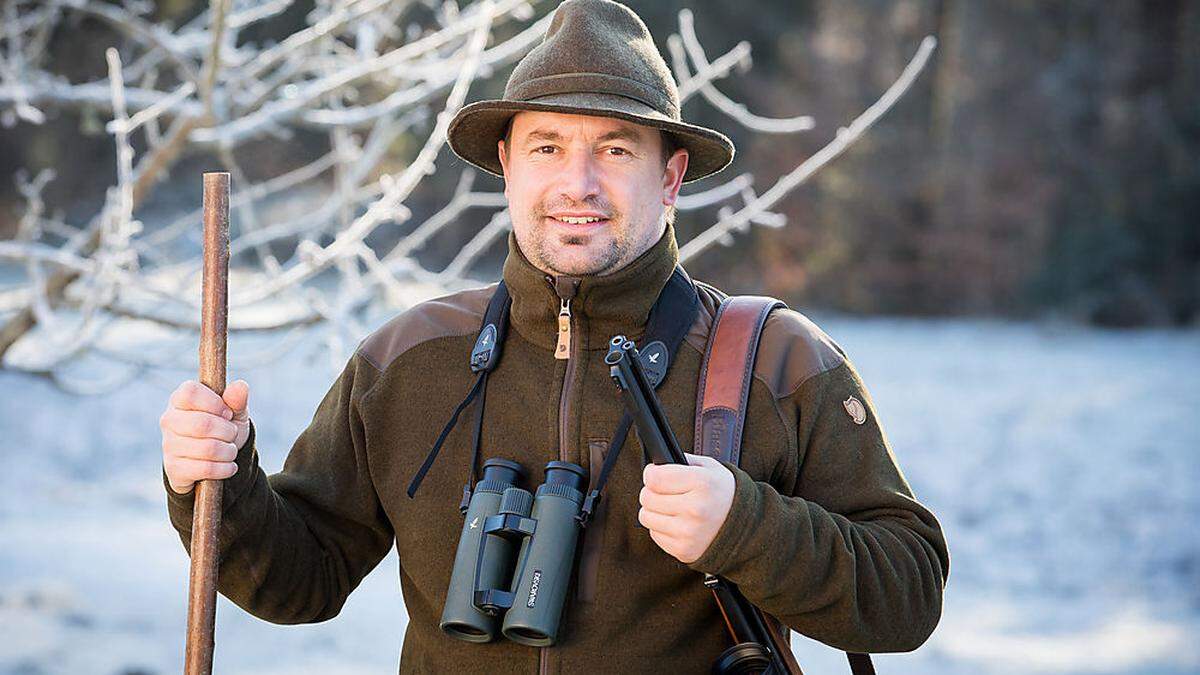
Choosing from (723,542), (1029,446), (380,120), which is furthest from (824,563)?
(1029,446)

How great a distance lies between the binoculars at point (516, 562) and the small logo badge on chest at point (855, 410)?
47cm

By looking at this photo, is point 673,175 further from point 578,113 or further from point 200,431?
point 200,431

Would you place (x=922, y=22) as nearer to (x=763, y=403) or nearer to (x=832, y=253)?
(x=832, y=253)

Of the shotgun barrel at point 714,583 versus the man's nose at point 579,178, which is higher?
the man's nose at point 579,178

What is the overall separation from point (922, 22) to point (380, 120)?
15.0 meters

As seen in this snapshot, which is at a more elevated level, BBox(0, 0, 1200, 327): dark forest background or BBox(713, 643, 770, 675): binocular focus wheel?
BBox(0, 0, 1200, 327): dark forest background

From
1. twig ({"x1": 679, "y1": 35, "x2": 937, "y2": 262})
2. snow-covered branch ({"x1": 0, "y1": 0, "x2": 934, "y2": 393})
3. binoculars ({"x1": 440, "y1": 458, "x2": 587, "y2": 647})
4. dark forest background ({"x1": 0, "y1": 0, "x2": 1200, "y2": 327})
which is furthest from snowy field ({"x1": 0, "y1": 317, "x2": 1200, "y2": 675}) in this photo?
binoculars ({"x1": 440, "y1": 458, "x2": 587, "y2": 647})

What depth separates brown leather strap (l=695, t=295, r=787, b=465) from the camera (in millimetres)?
2256

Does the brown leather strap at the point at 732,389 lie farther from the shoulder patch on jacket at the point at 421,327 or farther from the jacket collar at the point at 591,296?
the shoulder patch on jacket at the point at 421,327

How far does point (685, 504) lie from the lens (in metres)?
1.97

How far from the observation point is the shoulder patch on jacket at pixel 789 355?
2318 millimetres

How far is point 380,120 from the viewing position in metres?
4.47

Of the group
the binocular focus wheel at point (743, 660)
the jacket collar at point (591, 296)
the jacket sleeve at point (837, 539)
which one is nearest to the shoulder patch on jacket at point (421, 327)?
the jacket collar at point (591, 296)

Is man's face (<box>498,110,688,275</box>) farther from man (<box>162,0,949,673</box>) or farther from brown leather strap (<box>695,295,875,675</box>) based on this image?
brown leather strap (<box>695,295,875,675</box>)
